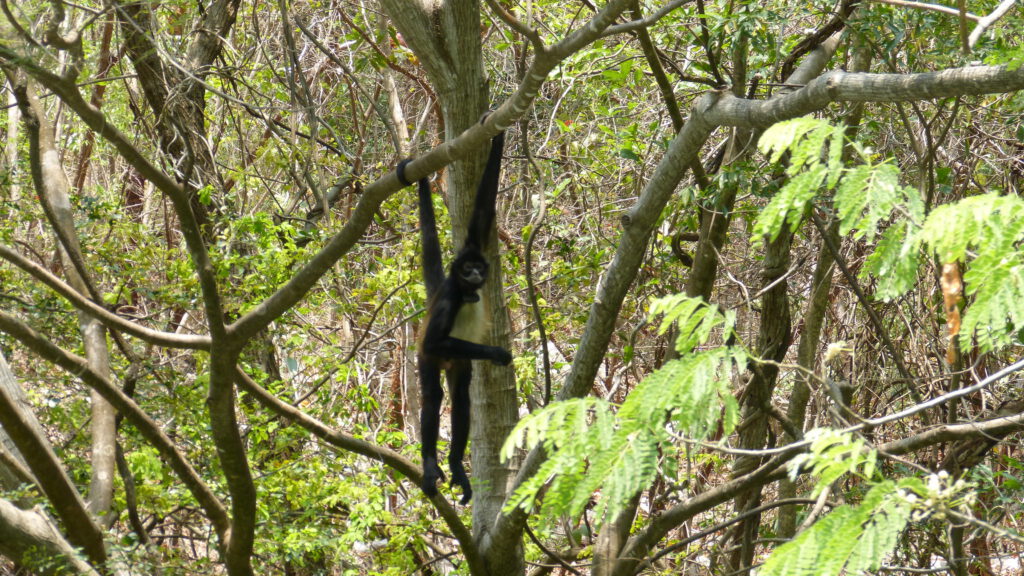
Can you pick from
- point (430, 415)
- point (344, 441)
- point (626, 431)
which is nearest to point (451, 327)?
point (430, 415)

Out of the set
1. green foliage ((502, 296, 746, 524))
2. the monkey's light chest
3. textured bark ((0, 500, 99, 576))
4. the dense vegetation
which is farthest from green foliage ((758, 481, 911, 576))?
the monkey's light chest

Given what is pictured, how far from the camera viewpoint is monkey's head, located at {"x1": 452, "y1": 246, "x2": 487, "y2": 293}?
5.82m

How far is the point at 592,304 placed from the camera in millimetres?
5883

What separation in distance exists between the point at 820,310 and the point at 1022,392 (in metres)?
1.50

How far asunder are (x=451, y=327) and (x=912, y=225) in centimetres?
461

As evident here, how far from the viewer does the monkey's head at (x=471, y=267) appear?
582 cm

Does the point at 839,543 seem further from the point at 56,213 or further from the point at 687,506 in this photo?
the point at 56,213

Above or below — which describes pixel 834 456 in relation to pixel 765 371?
below

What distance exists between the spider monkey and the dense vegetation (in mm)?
150

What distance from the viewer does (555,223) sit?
8.30 metres

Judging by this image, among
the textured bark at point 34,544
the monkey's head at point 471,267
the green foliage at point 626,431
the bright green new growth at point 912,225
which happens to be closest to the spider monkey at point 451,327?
the monkey's head at point 471,267

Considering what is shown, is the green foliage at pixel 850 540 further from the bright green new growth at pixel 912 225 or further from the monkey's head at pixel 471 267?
the monkey's head at pixel 471 267

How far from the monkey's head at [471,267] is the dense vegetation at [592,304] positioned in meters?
0.12

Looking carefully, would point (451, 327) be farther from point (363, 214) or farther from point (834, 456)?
point (834, 456)
